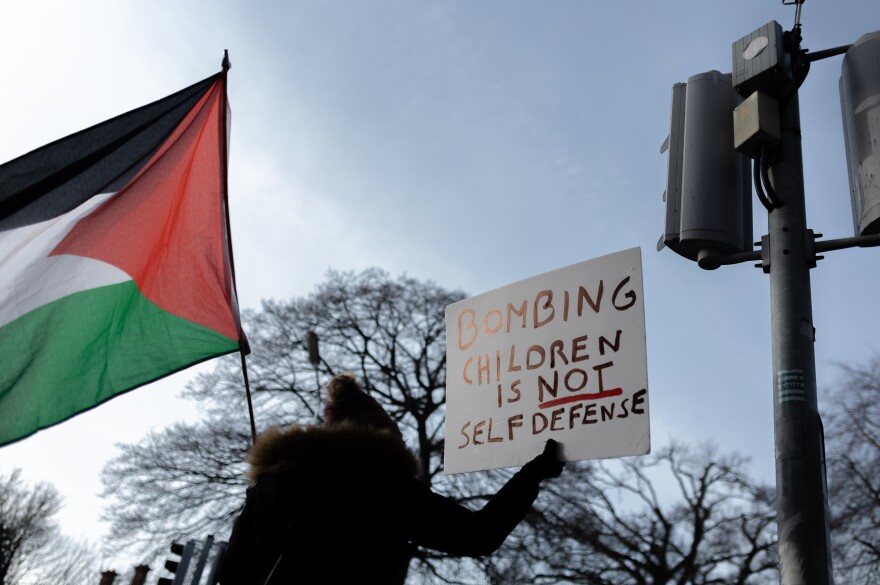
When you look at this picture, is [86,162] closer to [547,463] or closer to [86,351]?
[86,351]

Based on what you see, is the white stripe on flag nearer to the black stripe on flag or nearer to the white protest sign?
the black stripe on flag

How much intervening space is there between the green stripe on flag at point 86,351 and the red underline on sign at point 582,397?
6.76 ft

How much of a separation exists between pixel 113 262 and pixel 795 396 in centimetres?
365

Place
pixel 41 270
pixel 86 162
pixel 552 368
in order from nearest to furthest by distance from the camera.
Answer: pixel 552 368, pixel 41 270, pixel 86 162

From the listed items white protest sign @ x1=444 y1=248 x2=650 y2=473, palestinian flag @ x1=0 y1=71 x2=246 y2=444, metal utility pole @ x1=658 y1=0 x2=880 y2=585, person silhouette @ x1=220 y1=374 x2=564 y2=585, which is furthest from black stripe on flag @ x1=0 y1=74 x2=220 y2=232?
metal utility pole @ x1=658 y1=0 x2=880 y2=585

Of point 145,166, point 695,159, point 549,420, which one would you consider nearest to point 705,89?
point 695,159

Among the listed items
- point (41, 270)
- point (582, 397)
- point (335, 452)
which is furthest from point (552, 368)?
point (41, 270)

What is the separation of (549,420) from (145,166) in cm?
319

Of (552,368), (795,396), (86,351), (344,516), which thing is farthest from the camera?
(86,351)

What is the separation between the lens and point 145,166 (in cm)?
559

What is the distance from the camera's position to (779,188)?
12.9 ft

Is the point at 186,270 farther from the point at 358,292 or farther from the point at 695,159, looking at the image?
the point at 358,292

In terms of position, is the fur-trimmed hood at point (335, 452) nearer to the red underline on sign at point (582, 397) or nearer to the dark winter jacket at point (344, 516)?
the dark winter jacket at point (344, 516)

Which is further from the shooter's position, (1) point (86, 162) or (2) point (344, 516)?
(1) point (86, 162)
